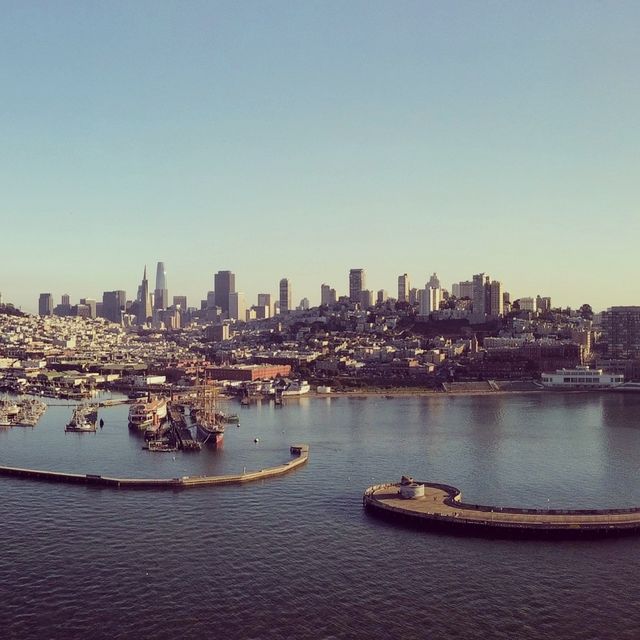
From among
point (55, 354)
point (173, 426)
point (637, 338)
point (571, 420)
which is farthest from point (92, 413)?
point (637, 338)

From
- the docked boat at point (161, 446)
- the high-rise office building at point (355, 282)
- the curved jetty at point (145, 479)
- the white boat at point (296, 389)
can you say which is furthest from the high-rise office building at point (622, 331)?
the high-rise office building at point (355, 282)

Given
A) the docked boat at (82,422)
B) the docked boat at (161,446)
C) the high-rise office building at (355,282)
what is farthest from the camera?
the high-rise office building at (355,282)

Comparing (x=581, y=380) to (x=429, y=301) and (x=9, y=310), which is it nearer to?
(x=429, y=301)

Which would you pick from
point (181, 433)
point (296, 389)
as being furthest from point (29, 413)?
point (296, 389)

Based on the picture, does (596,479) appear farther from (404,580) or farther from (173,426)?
(173,426)

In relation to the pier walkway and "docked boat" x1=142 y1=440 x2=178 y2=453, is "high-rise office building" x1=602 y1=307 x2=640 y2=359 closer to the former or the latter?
"docked boat" x1=142 y1=440 x2=178 y2=453

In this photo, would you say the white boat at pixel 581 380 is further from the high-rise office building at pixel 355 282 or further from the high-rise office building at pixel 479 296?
the high-rise office building at pixel 355 282
